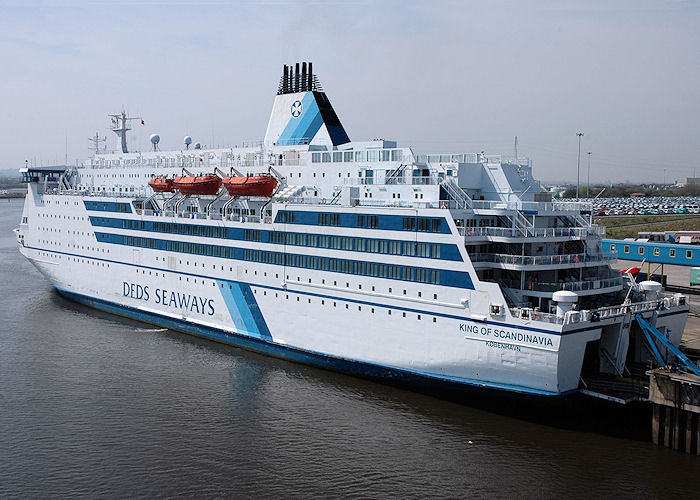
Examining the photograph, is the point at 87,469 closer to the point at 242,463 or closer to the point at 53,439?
the point at 53,439

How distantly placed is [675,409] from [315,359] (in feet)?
44.9

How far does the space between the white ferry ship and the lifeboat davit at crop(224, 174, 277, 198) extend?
0.09 meters

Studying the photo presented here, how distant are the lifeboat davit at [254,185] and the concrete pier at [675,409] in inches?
702

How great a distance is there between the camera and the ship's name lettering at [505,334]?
2064 centimetres

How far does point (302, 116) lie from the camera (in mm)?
33312

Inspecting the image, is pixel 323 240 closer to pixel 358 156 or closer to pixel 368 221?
pixel 368 221

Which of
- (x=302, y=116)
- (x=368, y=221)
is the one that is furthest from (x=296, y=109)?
(x=368, y=221)

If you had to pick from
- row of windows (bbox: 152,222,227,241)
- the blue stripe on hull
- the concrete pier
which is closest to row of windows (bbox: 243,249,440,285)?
row of windows (bbox: 152,222,227,241)

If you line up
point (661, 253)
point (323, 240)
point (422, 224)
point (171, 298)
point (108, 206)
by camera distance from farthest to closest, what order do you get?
1. point (661, 253)
2. point (108, 206)
3. point (171, 298)
4. point (323, 240)
5. point (422, 224)

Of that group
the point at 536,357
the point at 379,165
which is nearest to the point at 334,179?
the point at 379,165

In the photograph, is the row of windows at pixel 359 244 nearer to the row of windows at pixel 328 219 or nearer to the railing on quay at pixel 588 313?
the row of windows at pixel 328 219

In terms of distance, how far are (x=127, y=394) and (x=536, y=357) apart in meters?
15.2

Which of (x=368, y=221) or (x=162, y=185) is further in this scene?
(x=162, y=185)

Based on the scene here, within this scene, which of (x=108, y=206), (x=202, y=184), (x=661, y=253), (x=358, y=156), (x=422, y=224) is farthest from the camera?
(x=661, y=253)
